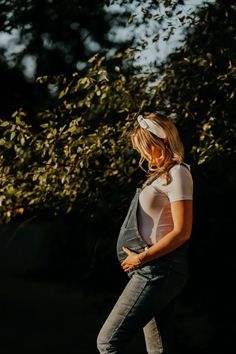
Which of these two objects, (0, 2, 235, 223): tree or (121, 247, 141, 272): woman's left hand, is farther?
(0, 2, 235, 223): tree

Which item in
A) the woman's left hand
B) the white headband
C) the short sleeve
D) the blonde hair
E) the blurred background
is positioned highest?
the white headband

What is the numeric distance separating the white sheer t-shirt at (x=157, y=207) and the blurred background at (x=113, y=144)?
202 centimetres

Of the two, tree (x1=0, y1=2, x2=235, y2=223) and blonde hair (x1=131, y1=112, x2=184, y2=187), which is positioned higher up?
blonde hair (x1=131, y1=112, x2=184, y2=187)

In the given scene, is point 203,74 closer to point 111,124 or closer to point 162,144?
point 111,124

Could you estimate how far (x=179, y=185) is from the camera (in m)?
3.58

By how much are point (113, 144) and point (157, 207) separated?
87.5 inches

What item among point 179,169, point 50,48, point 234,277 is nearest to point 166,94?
point 234,277

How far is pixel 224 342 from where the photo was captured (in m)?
7.64

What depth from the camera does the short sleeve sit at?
3.57 metres

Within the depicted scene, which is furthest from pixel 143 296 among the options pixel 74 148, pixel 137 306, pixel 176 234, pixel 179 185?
pixel 74 148

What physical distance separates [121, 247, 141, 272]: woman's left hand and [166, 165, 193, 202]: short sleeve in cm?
32

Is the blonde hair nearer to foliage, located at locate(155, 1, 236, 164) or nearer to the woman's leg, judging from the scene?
the woman's leg

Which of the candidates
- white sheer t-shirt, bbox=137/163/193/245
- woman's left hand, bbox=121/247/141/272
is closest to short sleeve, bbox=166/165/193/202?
white sheer t-shirt, bbox=137/163/193/245

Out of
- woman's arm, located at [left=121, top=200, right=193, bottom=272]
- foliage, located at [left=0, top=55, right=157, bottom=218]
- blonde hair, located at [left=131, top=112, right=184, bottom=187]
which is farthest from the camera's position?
foliage, located at [left=0, top=55, right=157, bottom=218]
